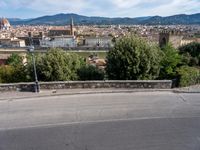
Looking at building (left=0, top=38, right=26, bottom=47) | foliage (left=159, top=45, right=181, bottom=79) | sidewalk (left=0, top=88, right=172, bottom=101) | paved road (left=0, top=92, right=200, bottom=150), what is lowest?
building (left=0, top=38, right=26, bottom=47)

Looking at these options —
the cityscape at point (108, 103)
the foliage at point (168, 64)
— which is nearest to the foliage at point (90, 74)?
the cityscape at point (108, 103)

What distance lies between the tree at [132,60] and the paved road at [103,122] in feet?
7.65

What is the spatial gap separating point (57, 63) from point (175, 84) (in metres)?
7.82

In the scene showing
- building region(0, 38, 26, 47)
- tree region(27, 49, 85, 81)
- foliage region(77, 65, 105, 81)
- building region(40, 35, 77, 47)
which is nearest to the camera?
tree region(27, 49, 85, 81)

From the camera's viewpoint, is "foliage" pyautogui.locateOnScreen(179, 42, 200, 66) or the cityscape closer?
the cityscape

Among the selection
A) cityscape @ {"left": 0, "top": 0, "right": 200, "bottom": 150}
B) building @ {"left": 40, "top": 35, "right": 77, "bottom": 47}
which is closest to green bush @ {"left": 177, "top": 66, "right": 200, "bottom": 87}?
cityscape @ {"left": 0, "top": 0, "right": 200, "bottom": 150}

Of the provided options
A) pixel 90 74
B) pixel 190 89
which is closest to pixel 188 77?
pixel 190 89

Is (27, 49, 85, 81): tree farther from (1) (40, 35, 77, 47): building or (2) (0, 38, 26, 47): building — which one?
(1) (40, 35, 77, 47): building

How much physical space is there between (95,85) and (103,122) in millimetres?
5135

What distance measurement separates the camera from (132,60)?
1662cm

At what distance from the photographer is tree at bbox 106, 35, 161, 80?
16.7m

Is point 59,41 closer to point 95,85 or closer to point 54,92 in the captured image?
point 95,85

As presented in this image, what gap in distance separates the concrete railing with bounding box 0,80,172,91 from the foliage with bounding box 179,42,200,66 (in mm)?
5051

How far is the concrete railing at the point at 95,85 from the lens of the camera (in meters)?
15.8
